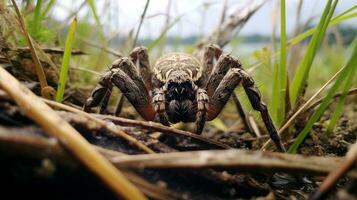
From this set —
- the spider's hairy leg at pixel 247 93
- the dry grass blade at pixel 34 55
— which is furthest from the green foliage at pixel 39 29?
the spider's hairy leg at pixel 247 93

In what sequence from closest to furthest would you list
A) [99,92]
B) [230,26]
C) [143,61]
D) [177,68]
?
[99,92] < [177,68] < [143,61] < [230,26]

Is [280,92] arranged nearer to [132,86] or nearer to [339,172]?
[132,86]

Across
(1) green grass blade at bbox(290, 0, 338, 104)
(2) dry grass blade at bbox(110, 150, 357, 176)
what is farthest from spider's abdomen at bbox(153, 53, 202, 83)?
(2) dry grass blade at bbox(110, 150, 357, 176)

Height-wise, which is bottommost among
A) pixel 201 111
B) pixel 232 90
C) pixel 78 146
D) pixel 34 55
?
pixel 78 146

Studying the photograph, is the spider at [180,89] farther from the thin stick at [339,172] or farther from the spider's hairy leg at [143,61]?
the thin stick at [339,172]

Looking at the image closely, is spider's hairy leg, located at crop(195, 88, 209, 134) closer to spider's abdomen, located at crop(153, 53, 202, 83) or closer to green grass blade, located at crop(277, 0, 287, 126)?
spider's abdomen, located at crop(153, 53, 202, 83)

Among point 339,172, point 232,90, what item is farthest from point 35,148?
point 232,90

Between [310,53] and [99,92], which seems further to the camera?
[99,92]
